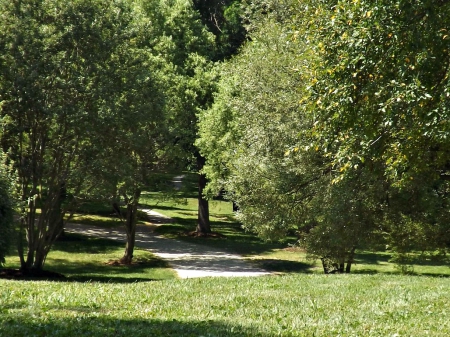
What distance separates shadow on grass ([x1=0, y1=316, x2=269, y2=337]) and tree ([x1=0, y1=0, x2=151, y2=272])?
1154 centimetres

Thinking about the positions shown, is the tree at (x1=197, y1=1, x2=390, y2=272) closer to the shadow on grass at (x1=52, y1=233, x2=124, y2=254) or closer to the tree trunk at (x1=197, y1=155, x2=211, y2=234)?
the shadow on grass at (x1=52, y1=233, x2=124, y2=254)

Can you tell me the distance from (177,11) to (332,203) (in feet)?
71.4

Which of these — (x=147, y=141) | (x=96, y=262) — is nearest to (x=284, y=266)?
(x=96, y=262)

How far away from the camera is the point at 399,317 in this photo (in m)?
9.47

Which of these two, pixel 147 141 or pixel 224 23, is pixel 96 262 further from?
pixel 224 23

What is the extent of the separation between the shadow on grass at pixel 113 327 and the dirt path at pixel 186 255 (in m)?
14.5

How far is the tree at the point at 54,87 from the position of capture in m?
19.3

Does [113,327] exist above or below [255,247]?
above

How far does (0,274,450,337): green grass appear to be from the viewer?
309 inches

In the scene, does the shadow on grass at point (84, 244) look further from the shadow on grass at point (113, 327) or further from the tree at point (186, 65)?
Answer: the shadow on grass at point (113, 327)

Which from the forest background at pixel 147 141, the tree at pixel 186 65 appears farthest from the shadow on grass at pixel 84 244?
the tree at pixel 186 65

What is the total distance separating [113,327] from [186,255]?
22.3m

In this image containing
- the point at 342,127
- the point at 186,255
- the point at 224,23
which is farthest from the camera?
the point at 224,23

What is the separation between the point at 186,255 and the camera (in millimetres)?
29875
